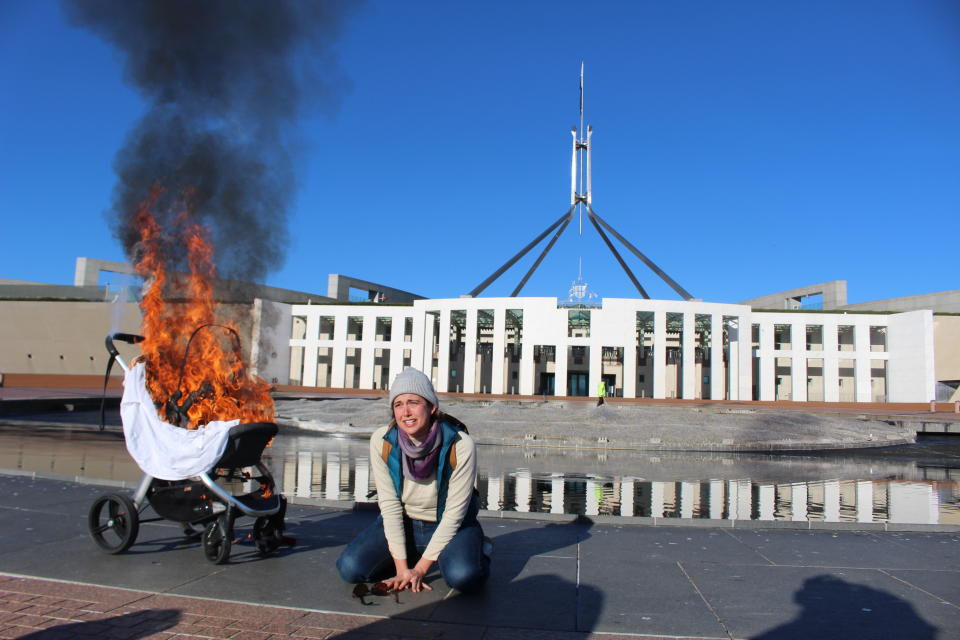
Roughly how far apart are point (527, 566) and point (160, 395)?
3.07 metres

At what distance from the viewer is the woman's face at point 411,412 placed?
3.73m

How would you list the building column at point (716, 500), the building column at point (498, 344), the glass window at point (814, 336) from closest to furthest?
the building column at point (716, 500) < the building column at point (498, 344) < the glass window at point (814, 336)

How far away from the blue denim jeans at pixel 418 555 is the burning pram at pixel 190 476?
87 cm

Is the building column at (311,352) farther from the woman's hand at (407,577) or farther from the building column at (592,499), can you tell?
the woman's hand at (407,577)

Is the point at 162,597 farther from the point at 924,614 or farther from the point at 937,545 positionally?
the point at 937,545

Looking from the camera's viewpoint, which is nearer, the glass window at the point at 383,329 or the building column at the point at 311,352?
the building column at the point at 311,352

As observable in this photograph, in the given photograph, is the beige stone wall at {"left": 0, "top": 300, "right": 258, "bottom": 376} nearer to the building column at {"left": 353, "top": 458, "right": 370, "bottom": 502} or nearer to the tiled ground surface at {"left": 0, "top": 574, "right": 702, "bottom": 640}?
the building column at {"left": 353, "top": 458, "right": 370, "bottom": 502}

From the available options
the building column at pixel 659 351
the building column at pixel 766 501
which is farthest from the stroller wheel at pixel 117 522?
the building column at pixel 659 351

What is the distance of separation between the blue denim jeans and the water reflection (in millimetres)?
4129

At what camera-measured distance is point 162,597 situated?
3.77m

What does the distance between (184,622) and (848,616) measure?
3.53 metres

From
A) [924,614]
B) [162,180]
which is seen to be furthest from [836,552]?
[162,180]

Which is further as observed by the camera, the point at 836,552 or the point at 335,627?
the point at 836,552

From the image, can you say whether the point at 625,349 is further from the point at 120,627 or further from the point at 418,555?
the point at 120,627
